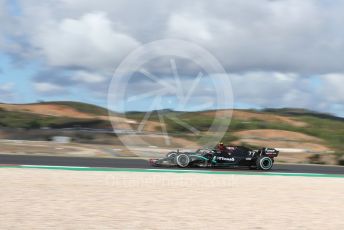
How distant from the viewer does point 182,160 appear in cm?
1745

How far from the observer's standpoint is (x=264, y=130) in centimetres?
5591

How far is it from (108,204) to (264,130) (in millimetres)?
48176

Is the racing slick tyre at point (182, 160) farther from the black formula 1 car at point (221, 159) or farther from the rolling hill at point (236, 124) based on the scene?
the rolling hill at point (236, 124)

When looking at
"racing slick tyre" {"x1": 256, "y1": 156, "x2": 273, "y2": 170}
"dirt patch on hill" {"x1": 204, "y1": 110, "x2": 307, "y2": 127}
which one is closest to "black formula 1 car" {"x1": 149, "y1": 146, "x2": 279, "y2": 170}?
"racing slick tyre" {"x1": 256, "y1": 156, "x2": 273, "y2": 170}

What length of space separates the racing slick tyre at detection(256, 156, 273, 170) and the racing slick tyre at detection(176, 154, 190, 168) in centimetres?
265

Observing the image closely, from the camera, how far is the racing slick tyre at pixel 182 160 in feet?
57.3

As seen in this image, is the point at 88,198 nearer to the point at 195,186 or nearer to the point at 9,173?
the point at 195,186

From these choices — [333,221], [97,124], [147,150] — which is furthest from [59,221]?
[97,124]

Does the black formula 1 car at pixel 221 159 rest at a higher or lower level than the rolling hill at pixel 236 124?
lower

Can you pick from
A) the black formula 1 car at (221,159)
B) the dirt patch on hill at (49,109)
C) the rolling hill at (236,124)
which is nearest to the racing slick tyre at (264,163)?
the black formula 1 car at (221,159)

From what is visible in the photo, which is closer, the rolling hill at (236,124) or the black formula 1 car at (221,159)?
the black formula 1 car at (221,159)

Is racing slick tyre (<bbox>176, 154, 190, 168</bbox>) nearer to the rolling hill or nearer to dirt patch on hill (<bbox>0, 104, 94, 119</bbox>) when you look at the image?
the rolling hill

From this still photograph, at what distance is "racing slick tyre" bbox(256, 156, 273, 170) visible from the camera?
18.3 metres

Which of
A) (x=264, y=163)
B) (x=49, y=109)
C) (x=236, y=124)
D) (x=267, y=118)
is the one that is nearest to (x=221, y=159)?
(x=264, y=163)
